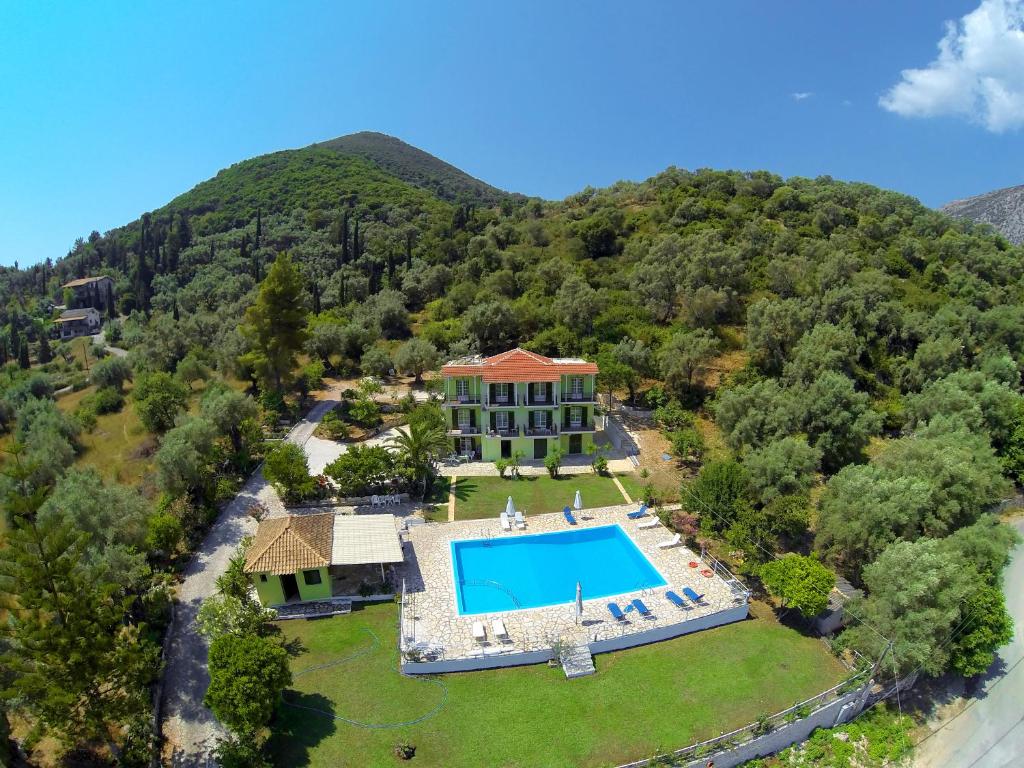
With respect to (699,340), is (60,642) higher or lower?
lower

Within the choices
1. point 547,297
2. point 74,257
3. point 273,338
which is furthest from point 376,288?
point 74,257

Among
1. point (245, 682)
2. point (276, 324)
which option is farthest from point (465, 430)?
point (245, 682)

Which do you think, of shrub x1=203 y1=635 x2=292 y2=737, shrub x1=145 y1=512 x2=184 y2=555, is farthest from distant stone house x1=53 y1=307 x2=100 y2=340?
shrub x1=203 y1=635 x2=292 y2=737

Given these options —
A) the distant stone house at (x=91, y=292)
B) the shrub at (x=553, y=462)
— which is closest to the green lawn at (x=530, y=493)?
the shrub at (x=553, y=462)

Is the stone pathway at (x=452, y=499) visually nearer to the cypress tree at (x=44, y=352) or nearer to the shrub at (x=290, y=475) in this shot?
the shrub at (x=290, y=475)

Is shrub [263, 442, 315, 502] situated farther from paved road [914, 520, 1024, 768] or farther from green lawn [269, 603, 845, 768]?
paved road [914, 520, 1024, 768]

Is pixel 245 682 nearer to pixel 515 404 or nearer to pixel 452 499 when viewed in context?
pixel 452 499
